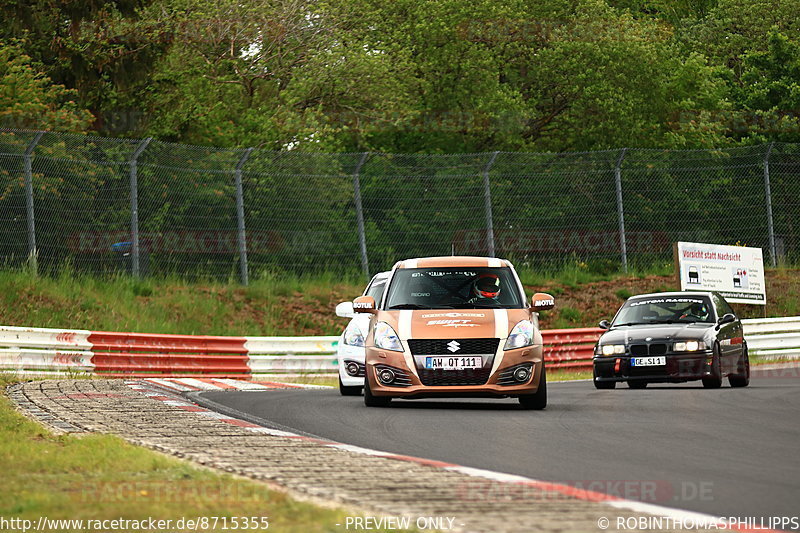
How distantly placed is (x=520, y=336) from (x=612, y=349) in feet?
14.2

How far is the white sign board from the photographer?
27469 mm

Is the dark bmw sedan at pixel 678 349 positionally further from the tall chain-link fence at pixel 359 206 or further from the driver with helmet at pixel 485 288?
the tall chain-link fence at pixel 359 206

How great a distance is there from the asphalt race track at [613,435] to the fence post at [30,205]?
8.26 meters

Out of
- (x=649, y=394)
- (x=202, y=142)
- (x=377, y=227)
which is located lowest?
(x=649, y=394)

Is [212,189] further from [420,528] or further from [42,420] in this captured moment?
[420,528]

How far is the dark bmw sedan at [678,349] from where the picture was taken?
17.2 meters

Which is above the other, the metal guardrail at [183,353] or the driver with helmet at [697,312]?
the driver with helmet at [697,312]

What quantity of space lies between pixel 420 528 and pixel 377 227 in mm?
21137

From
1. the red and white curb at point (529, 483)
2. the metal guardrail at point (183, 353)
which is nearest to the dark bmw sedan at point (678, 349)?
the metal guardrail at point (183, 353)

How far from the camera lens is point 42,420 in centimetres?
1141

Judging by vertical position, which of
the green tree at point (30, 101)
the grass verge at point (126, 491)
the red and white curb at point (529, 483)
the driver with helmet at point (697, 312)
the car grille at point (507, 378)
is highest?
the green tree at point (30, 101)

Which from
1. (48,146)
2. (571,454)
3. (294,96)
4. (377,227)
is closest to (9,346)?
(48,146)

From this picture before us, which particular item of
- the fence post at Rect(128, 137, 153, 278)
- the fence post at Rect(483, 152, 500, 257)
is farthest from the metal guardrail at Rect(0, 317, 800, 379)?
the fence post at Rect(483, 152, 500, 257)

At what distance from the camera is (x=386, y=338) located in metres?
14.0
